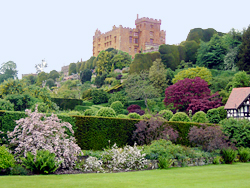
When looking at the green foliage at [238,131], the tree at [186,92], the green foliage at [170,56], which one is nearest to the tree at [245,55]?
the tree at [186,92]

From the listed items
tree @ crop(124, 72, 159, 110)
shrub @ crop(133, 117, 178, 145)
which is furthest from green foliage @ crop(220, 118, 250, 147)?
tree @ crop(124, 72, 159, 110)

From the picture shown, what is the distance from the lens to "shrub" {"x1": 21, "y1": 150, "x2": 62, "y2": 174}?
916 cm

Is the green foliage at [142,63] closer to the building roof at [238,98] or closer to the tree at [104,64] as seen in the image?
the tree at [104,64]

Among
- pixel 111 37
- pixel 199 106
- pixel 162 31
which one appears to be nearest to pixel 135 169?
pixel 199 106

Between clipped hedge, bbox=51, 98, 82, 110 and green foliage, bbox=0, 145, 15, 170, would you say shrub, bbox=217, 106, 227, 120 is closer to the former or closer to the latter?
clipped hedge, bbox=51, 98, 82, 110

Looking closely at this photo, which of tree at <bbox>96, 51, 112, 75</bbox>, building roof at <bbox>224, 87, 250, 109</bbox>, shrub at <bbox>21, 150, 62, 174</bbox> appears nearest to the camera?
shrub at <bbox>21, 150, 62, 174</bbox>

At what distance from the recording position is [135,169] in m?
11.4

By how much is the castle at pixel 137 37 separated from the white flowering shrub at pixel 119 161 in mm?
57845

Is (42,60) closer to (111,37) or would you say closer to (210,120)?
(111,37)

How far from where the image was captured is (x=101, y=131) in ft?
47.8

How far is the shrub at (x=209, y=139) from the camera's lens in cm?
1527

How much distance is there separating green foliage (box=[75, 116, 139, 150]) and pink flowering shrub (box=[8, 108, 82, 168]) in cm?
299

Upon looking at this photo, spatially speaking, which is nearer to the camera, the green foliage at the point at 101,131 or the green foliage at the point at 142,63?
the green foliage at the point at 101,131

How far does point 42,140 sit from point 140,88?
99.3 feet
